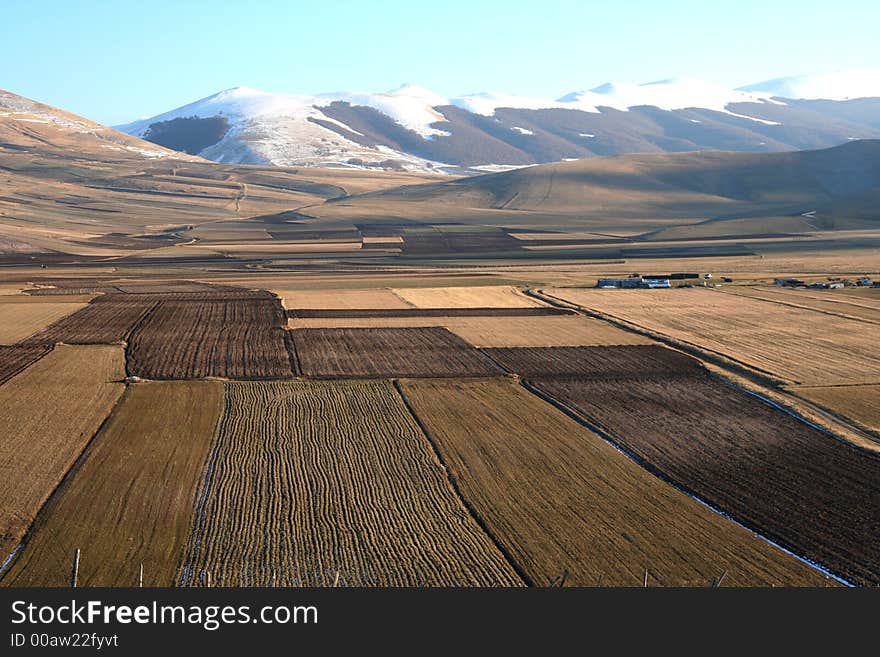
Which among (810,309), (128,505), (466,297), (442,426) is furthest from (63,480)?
(810,309)

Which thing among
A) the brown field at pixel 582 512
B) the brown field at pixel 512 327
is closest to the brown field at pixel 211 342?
the brown field at pixel 512 327

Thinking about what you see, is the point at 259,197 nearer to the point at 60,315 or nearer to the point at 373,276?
the point at 373,276

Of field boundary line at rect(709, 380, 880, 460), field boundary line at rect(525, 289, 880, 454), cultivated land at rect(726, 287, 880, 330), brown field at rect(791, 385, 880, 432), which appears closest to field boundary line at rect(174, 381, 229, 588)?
field boundary line at rect(709, 380, 880, 460)

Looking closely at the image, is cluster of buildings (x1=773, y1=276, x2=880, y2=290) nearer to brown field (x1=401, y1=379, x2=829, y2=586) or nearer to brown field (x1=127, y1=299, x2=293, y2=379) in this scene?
brown field (x1=127, y1=299, x2=293, y2=379)

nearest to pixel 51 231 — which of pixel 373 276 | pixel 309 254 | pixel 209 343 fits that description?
pixel 309 254

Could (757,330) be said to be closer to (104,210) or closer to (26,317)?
(26,317)
